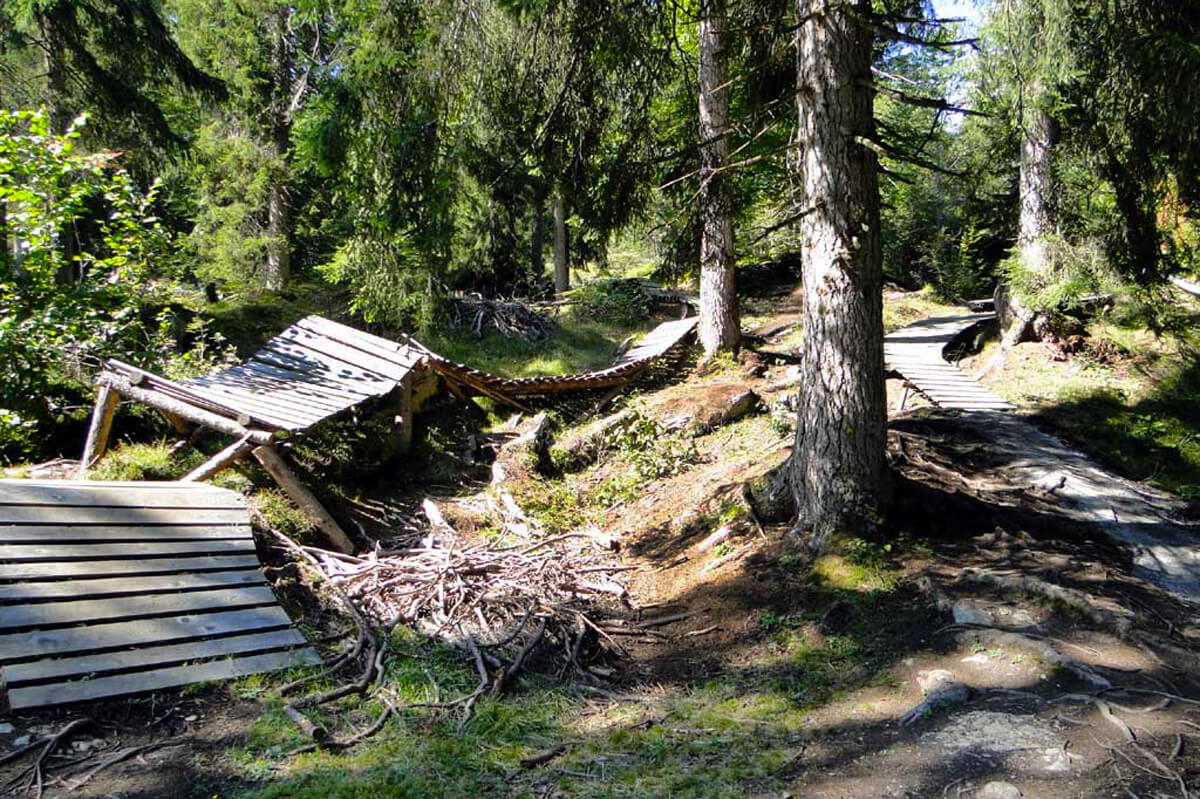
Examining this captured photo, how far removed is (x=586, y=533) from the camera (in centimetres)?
806

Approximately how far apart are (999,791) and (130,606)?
4.92 m

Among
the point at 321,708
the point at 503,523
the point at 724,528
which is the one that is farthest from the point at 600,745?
the point at 503,523

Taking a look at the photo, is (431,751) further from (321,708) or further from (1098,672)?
(1098,672)

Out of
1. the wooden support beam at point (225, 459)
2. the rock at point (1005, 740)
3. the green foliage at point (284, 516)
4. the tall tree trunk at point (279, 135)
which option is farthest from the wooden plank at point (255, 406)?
the tall tree trunk at point (279, 135)

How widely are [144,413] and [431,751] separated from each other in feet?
20.1

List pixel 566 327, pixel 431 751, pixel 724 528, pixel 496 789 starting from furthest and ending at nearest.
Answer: pixel 566 327
pixel 724 528
pixel 431 751
pixel 496 789

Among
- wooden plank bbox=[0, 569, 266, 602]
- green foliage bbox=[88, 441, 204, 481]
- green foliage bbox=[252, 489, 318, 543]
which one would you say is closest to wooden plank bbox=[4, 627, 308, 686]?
wooden plank bbox=[0, 569, 266, 602]

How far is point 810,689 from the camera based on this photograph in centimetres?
464

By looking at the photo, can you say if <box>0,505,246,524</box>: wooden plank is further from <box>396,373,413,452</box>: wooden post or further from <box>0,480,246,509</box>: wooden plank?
<box>396,373,413,452</box>: wooden post

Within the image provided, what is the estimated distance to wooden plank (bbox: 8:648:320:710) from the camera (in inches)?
160

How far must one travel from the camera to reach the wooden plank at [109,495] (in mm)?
5195

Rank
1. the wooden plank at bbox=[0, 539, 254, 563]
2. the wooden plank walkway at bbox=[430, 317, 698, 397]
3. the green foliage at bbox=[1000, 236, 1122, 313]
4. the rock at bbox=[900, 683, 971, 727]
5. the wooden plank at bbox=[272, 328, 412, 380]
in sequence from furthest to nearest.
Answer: the green foliage at bbox=[1000, 236, 1122, 313] → the wooden plank walkway at bbox=[430, 317, 698, 397] → the wooden plank at bbox=[272, 328, 412, 380] → the wooden plank at bbox=[0, 539, 254, 563] → the rock at bbox=[900, 683, 971, 727]

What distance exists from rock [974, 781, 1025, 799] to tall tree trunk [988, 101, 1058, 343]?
39.4 feet

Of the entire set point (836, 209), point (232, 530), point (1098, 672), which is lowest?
point (1098, 672)
